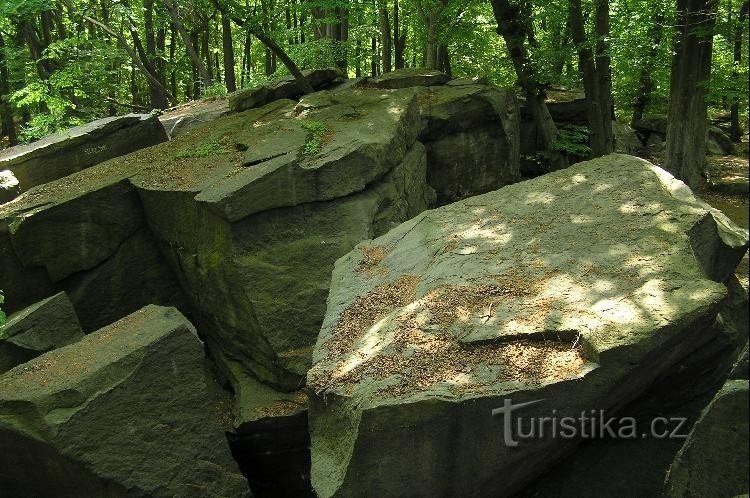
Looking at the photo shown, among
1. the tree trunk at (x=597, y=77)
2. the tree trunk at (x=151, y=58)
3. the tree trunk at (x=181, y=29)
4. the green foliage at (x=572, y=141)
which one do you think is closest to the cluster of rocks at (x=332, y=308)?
the tree trunk at (x=597, y=77)

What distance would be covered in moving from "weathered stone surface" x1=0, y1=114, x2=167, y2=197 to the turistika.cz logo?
34.2 ft

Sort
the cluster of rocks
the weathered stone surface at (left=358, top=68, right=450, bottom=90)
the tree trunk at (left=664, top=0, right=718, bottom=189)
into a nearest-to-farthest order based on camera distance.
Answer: the cluster of rocks → the tree trunk at (left=664, top=0, right=718, bottom=189) → the weathered stone surface at (left=358, top=68, right=450, bottom=90)

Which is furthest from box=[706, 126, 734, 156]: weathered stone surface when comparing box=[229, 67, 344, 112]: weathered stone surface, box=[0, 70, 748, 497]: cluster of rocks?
box=[229, 67, 344, 112]: weathered stone surface

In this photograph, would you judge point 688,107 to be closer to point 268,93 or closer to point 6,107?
point 268,93

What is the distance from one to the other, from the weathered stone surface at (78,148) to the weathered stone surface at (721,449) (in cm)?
1131

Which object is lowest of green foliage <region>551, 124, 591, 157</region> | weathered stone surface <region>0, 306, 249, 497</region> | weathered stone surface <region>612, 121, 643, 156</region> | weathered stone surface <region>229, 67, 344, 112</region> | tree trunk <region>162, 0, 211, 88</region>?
weathered stone surface <region>0, 306, 249, 497</region>

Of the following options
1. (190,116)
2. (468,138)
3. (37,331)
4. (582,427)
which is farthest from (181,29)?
(582,427)

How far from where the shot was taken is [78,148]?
12.1 metres

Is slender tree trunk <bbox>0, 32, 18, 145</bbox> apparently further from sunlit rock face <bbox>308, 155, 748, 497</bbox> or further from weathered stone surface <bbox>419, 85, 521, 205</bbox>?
sunlit rock face <bbox>308, 155, 748, 497</bbox>

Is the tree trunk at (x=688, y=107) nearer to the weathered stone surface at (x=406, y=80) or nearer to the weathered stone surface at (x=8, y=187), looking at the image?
the weathered stone surface at (x=406, y=80)

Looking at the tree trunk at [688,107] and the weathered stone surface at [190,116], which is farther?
the weathered stone surface at [190,116]

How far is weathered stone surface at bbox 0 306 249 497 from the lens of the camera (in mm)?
6188

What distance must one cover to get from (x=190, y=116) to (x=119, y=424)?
380 inches

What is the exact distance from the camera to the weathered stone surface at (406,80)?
14320 millimetres
